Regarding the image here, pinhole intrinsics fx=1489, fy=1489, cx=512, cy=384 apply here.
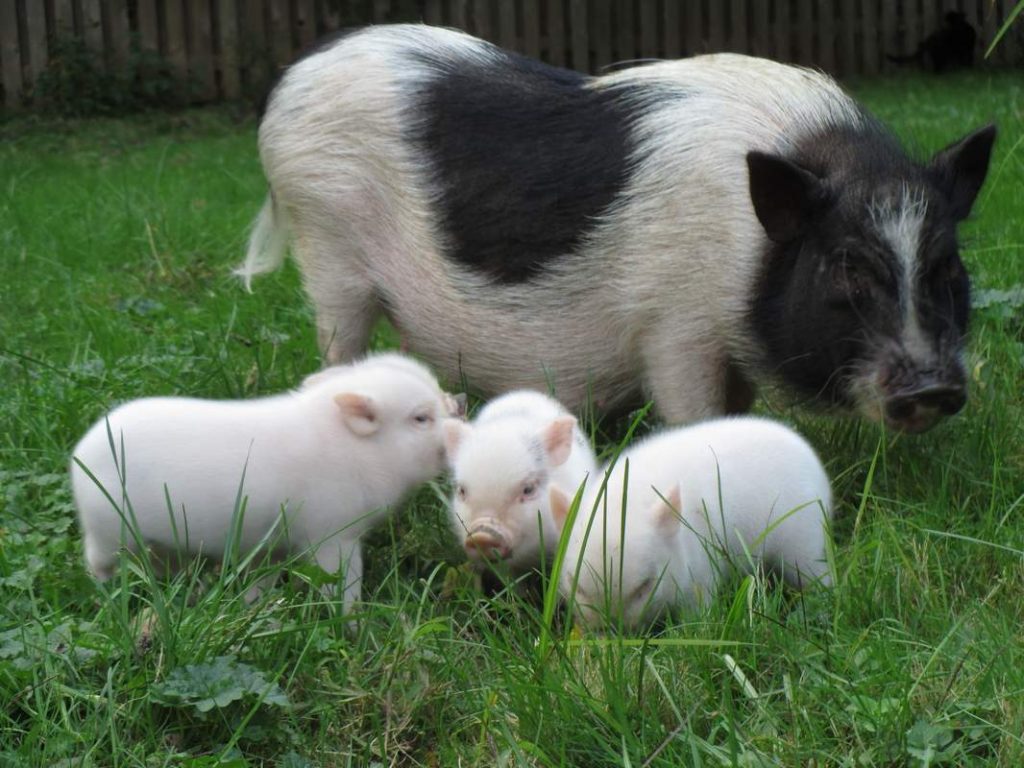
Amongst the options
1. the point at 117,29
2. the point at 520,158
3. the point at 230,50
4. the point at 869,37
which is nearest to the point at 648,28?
the point at 869,37

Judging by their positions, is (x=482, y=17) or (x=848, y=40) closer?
(x=482, y=17)

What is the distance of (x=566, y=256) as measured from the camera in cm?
422

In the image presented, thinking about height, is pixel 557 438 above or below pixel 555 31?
above

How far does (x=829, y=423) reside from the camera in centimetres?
422

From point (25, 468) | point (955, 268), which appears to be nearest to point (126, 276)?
point (25, 468)

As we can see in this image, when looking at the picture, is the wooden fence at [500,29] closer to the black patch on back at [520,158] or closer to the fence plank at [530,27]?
the fence plank at [530,27]

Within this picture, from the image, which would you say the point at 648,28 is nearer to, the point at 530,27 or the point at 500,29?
the point at 530,27

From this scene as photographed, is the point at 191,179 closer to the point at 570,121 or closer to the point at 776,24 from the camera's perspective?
the point at 570,121

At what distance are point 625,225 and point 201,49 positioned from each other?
11816mm

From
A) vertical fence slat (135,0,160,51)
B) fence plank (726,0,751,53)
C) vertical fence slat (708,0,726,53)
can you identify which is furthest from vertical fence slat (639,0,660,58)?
vertical fence slat (135,0,160,51)

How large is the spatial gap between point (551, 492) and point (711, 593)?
0.40 metres

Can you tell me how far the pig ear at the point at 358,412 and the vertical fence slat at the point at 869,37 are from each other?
14.1 metres

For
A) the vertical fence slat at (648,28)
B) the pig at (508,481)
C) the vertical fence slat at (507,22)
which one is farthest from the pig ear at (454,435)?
the vertical fence slat at (648,28)

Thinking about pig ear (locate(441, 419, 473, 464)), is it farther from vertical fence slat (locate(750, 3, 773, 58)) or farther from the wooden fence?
vertical fence slat (locate(750, 3, 773, 58))
